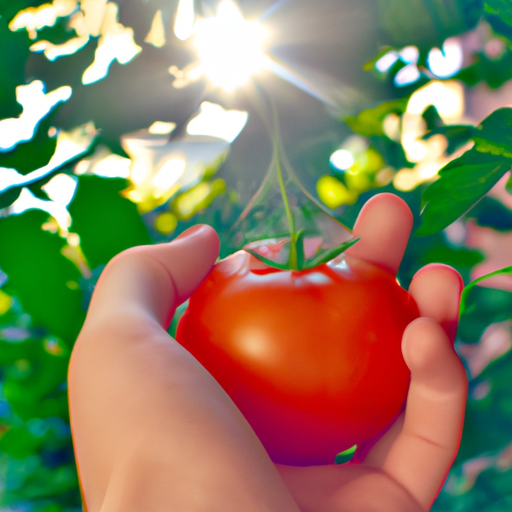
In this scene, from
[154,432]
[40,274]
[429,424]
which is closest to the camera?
[154,432]

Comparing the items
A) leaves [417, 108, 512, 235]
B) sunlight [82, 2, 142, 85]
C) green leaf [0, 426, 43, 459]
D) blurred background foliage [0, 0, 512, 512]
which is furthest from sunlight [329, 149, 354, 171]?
green leaf [0, 426, 43, 459]

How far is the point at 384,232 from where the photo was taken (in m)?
0.39

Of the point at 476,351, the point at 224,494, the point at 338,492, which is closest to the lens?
the point at 224,494

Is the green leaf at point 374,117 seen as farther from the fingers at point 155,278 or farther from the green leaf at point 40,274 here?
the green leaf at point 40,274

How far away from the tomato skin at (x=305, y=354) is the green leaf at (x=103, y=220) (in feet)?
0.44

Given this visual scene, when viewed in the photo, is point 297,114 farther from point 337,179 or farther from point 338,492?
point 338,492

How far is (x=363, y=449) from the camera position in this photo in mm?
345

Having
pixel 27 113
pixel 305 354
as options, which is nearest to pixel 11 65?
pixel 27 113

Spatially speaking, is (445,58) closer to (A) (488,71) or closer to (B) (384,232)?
(A) (488,71)

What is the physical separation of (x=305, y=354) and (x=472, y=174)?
214mm

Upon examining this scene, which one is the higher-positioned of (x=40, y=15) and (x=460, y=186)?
(x=40, y=15)

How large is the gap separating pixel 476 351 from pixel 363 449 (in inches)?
5.8

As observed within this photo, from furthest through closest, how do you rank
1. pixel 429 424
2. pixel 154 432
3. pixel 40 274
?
pixel 40 274, pixel 429 424, pixel 154 432

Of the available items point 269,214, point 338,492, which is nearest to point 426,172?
point 269,214
